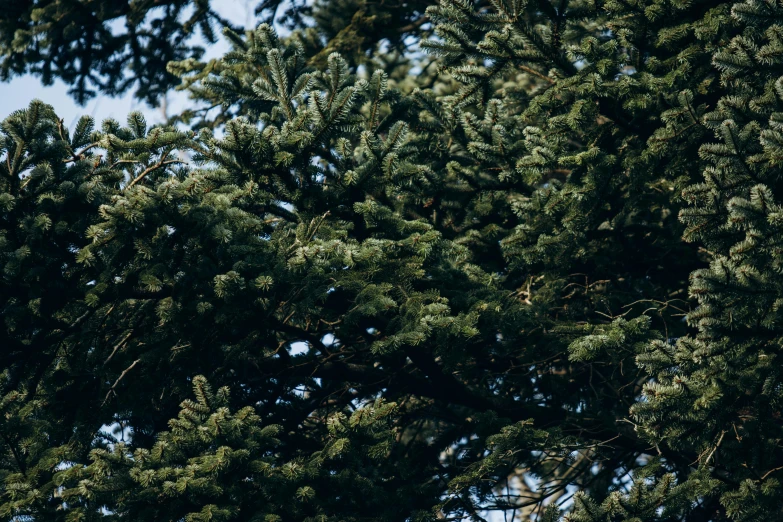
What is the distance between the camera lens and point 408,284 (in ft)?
16.6

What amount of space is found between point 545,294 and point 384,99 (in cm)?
180

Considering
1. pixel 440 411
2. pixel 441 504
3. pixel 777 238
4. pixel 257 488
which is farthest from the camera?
pixel 440 411

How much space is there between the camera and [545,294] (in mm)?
5844

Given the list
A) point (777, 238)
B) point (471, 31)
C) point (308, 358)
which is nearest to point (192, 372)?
point (308, 358)

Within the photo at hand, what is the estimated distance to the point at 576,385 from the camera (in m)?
6.30

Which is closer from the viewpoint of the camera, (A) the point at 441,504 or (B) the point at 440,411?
(A) the point at 441,504

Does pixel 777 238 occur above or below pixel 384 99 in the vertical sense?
below

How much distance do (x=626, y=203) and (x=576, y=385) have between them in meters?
1.48

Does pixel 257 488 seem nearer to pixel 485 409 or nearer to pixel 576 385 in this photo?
pixel 485 409

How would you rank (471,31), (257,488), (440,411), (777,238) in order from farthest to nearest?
(440,411) → (471,31) → (257,488) → (777,238)

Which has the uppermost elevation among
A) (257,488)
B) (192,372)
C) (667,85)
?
(667,85)

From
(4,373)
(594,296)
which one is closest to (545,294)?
(594,296)

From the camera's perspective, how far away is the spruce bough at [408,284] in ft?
14.5

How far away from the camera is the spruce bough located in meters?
4.41
